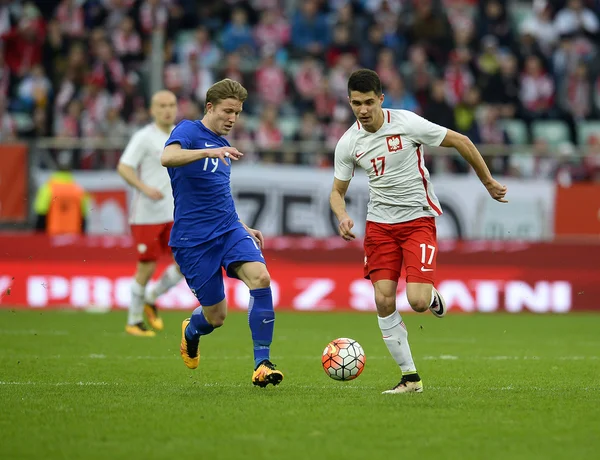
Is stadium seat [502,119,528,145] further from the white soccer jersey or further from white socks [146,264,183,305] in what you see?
white socks [146,264,183,305]

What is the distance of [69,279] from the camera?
17047mm

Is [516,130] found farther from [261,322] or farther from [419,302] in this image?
[261,322]

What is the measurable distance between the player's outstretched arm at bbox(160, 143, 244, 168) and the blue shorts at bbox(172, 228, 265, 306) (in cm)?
76

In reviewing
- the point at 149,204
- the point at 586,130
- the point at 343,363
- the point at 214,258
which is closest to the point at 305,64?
the point at 586,130

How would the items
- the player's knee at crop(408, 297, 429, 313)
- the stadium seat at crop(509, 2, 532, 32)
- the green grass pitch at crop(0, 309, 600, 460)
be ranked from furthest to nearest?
the stadium seat at crop(509, 2, 532, 32), the player's knee at crop(408, 297, 429, 313), the green grass pitch at crop(0, 309, 600, 460)

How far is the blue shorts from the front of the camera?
8602 mm

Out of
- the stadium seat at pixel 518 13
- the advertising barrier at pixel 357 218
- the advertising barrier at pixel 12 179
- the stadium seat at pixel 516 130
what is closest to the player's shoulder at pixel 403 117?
the advertising barrier at pixel 357 218

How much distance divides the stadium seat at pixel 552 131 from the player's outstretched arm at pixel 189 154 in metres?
13.7

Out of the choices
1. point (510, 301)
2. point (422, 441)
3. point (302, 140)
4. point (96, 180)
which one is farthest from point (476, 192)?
point (422, 441)

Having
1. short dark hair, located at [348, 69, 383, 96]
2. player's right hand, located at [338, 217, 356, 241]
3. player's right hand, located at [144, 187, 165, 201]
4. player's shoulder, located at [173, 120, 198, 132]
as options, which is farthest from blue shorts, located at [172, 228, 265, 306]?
player's right hand, located at [144, 187, 165, 201]

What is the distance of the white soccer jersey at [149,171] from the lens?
13.1 metres

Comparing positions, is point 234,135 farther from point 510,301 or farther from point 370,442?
point 370,442

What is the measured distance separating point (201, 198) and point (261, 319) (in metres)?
1.06

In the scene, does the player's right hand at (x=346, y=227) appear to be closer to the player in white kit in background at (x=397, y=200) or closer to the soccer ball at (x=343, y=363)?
the player in white kit in background at (x=397, y=200)
